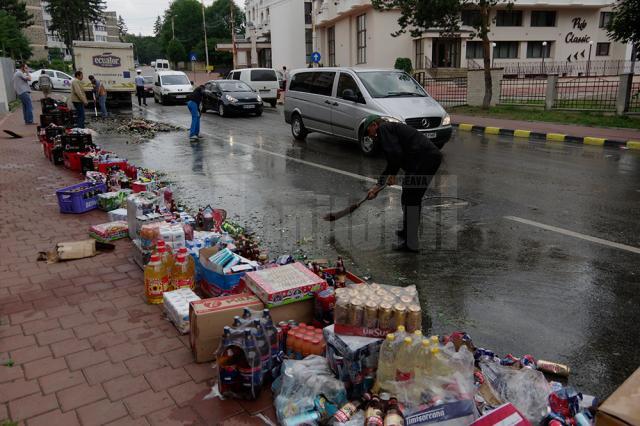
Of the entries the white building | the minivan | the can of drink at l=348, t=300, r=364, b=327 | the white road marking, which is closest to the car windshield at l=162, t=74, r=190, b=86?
the minivan

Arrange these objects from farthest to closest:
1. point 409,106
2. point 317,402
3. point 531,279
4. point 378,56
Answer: point 378,56 < point 409,106 < point 531,279 < point 317,402

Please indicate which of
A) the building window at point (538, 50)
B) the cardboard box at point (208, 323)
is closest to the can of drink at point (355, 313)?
the cardboard box at point (208, 323)

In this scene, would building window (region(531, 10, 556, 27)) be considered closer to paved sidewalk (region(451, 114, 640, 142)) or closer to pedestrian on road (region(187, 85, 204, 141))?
paved sidewalk (region(451, 114, 640, 142))

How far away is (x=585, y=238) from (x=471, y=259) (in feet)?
5.30

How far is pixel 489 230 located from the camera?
255 inches

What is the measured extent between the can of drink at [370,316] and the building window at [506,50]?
163 ft

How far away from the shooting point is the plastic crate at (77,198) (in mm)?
7230

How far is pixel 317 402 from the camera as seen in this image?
9.77 feet

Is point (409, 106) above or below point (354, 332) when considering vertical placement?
above

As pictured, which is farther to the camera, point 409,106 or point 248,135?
point 248,135

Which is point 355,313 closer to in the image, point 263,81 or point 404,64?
point 263,81

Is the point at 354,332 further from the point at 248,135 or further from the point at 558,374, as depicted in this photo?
the point at 248,135

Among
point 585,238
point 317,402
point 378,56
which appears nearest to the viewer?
point 317,402

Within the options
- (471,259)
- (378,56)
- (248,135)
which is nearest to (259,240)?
(471,259)
